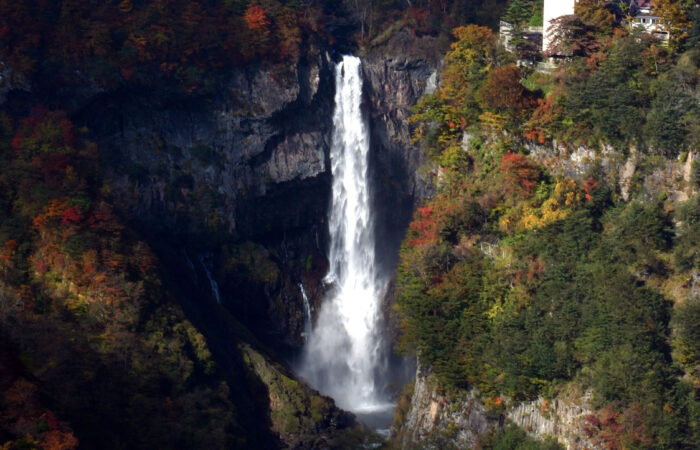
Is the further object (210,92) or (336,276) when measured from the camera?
→ (336,276)

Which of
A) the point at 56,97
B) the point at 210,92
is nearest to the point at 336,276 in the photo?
the point at 210,92

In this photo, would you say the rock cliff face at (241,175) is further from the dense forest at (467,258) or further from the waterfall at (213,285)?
the dense forest at (467,258)

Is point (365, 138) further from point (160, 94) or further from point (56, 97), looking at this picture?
point (56, 97)

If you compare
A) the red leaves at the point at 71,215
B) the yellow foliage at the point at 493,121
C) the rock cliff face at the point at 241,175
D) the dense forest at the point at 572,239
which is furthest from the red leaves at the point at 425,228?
the red leaves at the point at 71,215

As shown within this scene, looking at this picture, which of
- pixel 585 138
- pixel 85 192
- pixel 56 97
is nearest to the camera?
pixel 585 138

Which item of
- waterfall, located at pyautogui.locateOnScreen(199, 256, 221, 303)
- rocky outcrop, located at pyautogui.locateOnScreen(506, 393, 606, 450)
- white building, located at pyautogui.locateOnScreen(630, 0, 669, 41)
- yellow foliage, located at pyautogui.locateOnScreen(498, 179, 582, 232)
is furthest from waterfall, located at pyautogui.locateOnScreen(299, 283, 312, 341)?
white building, located at pyautogui.locateOnScreen(630, 0, 669, 41)

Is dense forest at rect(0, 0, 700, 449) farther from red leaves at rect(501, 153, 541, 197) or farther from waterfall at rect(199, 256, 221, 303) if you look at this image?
waterfall at rect(199, 256, 221, 303)
